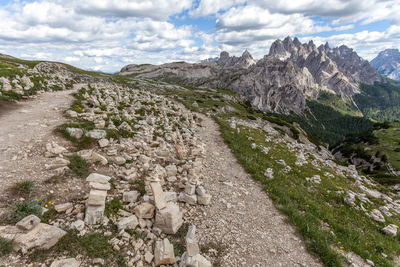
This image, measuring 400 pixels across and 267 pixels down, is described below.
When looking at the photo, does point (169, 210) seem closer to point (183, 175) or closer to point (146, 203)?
point (146, 203)

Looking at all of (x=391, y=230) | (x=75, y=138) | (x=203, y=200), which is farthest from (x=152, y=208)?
(x=391, y=230)

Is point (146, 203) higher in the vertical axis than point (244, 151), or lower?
higher

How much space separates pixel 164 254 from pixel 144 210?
2145mm

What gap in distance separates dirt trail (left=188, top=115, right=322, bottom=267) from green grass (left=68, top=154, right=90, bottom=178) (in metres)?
6.36

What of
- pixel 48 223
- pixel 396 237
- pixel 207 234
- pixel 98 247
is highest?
pixel 48 223

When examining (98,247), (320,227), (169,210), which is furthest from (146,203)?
(320,227)

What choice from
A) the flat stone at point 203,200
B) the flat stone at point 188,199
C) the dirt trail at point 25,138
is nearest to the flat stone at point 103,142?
the dirt trail at point 25,138

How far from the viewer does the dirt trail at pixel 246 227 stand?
26.9 ft

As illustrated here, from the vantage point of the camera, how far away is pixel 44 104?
1969cm

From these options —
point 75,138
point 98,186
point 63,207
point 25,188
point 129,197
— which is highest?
point 75,138

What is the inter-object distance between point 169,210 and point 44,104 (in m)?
20.2

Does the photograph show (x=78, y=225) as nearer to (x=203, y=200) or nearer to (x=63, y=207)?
(x=63, y=207)

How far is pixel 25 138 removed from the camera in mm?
11469

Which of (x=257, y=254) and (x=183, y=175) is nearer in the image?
(x=257, y=254)
